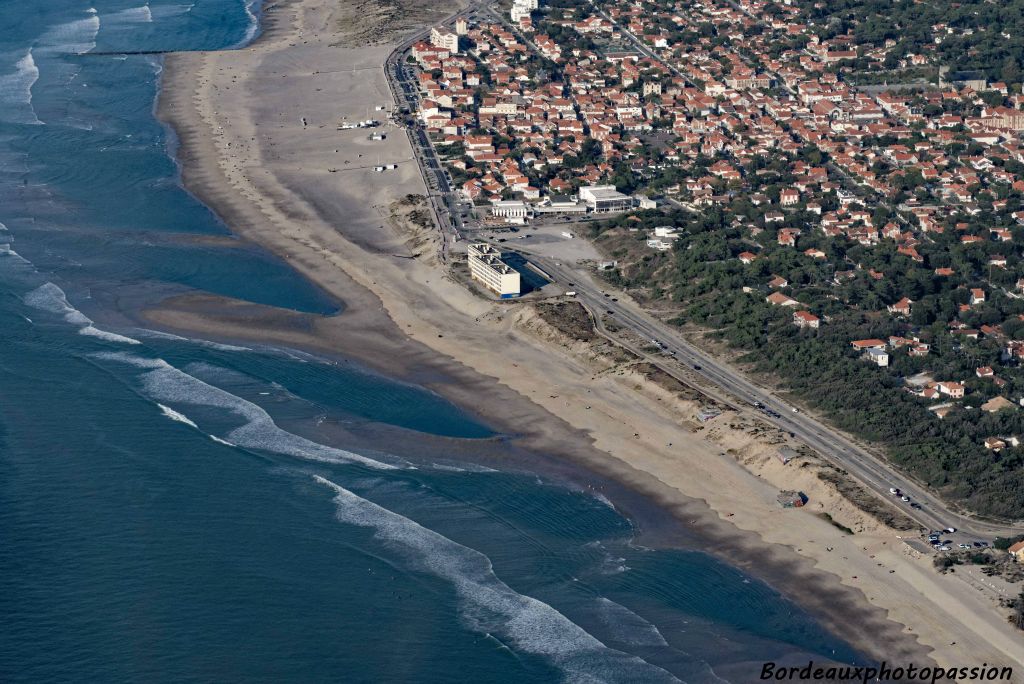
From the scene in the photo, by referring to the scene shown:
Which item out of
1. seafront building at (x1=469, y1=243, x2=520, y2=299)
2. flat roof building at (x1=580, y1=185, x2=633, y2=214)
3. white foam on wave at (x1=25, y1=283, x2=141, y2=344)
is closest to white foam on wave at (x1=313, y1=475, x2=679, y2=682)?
white foam on wave at (x1=25, y1=283, x2=141, y2=344)

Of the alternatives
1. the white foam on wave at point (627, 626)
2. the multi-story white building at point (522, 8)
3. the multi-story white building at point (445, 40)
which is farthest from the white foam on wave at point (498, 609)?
the multi-story white building at point (522, 8)

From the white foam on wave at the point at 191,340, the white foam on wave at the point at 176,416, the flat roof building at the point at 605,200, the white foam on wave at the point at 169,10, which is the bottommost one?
the white foam on wave at the point at 169,10

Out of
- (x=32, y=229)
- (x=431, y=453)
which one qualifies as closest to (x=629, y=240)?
(x=431, y=453)

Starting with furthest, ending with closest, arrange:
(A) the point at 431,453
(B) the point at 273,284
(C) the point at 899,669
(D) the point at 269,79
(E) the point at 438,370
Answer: (D) the point at 269,79 < (B) the point at 273,284 < (E) the point at 438,370 < (A) the point at 431,453 < (C) the point at 899,669

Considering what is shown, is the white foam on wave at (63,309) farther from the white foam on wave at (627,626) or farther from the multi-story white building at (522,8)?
the multi-story white building at (522,8)

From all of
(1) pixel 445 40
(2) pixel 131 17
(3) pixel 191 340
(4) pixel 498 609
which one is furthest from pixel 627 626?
(2) pixel 131 17

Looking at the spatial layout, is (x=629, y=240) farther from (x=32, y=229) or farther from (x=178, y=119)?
(x=178, y=119)
